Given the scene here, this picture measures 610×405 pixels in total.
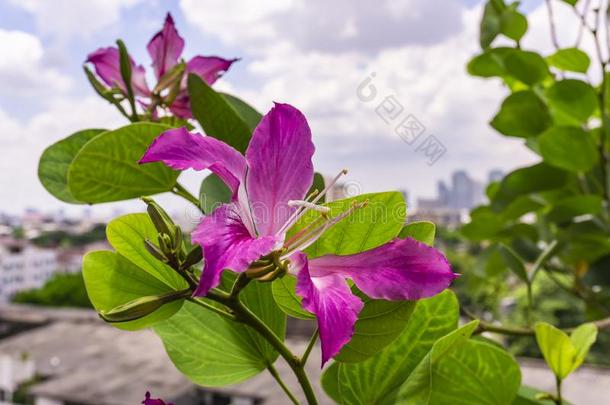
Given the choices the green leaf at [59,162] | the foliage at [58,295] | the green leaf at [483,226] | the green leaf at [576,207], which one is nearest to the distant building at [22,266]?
the foliage at [58,295]

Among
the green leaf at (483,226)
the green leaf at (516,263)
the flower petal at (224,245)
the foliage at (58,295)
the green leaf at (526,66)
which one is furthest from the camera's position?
the foliage at (58,295)

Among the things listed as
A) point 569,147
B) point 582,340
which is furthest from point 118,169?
point 569,147

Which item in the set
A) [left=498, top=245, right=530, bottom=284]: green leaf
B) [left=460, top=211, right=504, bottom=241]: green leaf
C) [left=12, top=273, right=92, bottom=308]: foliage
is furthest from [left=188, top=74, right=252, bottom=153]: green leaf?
[left=12, top=273, right=92, bottom=308]: foliage

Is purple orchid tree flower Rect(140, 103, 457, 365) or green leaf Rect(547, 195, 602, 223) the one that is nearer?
purple orchid tree flower Rect(140, 103, 457, 365)

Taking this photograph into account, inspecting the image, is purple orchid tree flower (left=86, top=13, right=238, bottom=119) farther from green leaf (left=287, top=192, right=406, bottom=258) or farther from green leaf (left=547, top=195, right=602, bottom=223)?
green leaf (left=547, top=195, right=602, bottom=223)

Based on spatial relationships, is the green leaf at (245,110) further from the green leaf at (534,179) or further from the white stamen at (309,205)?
the green leaf at (534,179)

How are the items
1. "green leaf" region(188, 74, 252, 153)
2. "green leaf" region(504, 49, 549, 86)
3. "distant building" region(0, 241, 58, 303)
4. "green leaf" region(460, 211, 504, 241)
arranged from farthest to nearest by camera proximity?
"distant building" region(0, 241, 58, 303) < "green leaf" region(460, 211, 504, 241) < "green leaf" region(504, 49, 549, 86) < "green leaf" region(188, 74, 252, 153)

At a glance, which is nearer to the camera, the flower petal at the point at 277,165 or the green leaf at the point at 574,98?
the flower petal at the point at 277,165

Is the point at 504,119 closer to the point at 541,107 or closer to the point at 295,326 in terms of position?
the point at 541,107
